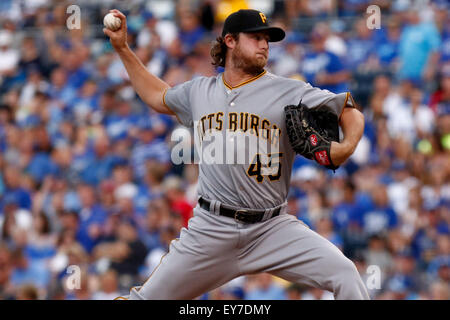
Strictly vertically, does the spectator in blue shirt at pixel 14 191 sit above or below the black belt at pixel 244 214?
below

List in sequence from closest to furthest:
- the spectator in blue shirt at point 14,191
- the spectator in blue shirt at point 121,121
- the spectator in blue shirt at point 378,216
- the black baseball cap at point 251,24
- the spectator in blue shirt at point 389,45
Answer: the black baseball cap at point 251,24, the spectator in blue shirt at point 378,216, the spectator in blue shirt at point 14,191, the spectator in blue shirt at point 389,45, the spectator in blue shirt at point 121,121

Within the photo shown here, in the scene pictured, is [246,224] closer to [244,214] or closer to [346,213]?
[244,214]

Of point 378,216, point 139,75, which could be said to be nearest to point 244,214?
point 139,75

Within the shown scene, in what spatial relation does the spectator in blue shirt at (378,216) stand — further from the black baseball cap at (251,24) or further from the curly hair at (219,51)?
the black baseball cap at (251,24)

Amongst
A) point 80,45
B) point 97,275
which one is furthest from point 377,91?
point 80,45

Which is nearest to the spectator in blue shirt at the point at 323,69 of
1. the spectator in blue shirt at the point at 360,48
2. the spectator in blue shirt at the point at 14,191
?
the spectator in blue shirt at the point at 360,48

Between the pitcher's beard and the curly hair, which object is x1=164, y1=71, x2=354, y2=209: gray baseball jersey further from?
the curly hair

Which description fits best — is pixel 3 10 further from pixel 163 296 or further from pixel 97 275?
pixel 163 296

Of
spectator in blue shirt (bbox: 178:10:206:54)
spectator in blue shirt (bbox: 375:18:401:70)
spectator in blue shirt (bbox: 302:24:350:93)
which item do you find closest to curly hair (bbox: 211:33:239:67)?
spectator in blue shirt (bbox: 302:24:350:93)
